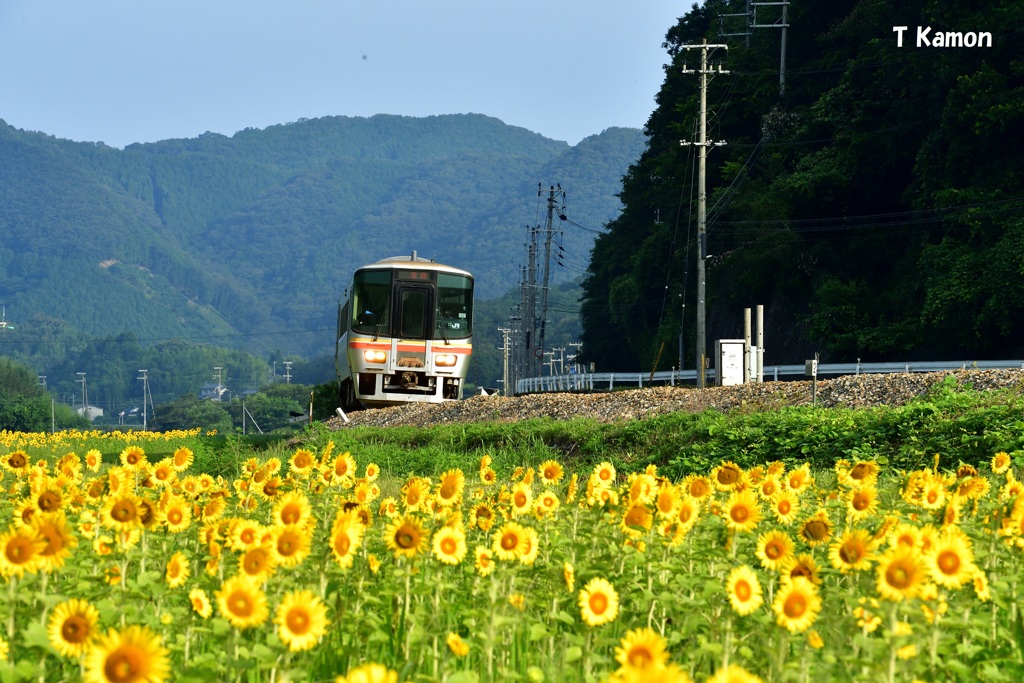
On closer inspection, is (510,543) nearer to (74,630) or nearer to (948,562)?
(948,562)

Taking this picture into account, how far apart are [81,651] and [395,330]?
24499 mm

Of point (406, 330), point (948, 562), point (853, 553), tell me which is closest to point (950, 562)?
point (948, 562)

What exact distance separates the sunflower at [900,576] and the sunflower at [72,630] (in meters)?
1.91

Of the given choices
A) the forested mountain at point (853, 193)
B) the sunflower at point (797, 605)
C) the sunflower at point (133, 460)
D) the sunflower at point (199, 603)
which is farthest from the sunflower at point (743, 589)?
the forested mountain at point (853, 193)

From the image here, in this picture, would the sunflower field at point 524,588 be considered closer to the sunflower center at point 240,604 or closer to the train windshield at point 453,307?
the sunflower center at point 240,604

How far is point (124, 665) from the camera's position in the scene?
7.95ft

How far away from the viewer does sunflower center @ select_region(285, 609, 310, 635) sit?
2912mm

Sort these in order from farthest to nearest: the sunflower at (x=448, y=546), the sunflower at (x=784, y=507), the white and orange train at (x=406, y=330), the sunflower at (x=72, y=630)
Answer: the white and orange train at (x=406, y=330)
the sunflower at (x=784, y=507)
the sunflower at (x=448, y=546)
the sunflower at (x=72, y=630)

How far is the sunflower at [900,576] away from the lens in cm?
311

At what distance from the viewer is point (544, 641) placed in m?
4.14

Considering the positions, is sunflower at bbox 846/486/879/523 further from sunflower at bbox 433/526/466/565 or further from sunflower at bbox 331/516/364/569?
sunflower at bbox 331/516/364/569

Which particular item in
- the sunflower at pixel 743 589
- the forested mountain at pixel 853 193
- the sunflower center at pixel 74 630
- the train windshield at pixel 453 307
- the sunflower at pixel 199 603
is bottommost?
the sunflower at pixel 199 603

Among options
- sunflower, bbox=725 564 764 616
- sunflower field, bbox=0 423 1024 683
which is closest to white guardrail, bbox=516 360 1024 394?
sunflower field, bbox=0 423 1024 683

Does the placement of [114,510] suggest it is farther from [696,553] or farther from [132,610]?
[696,553]
